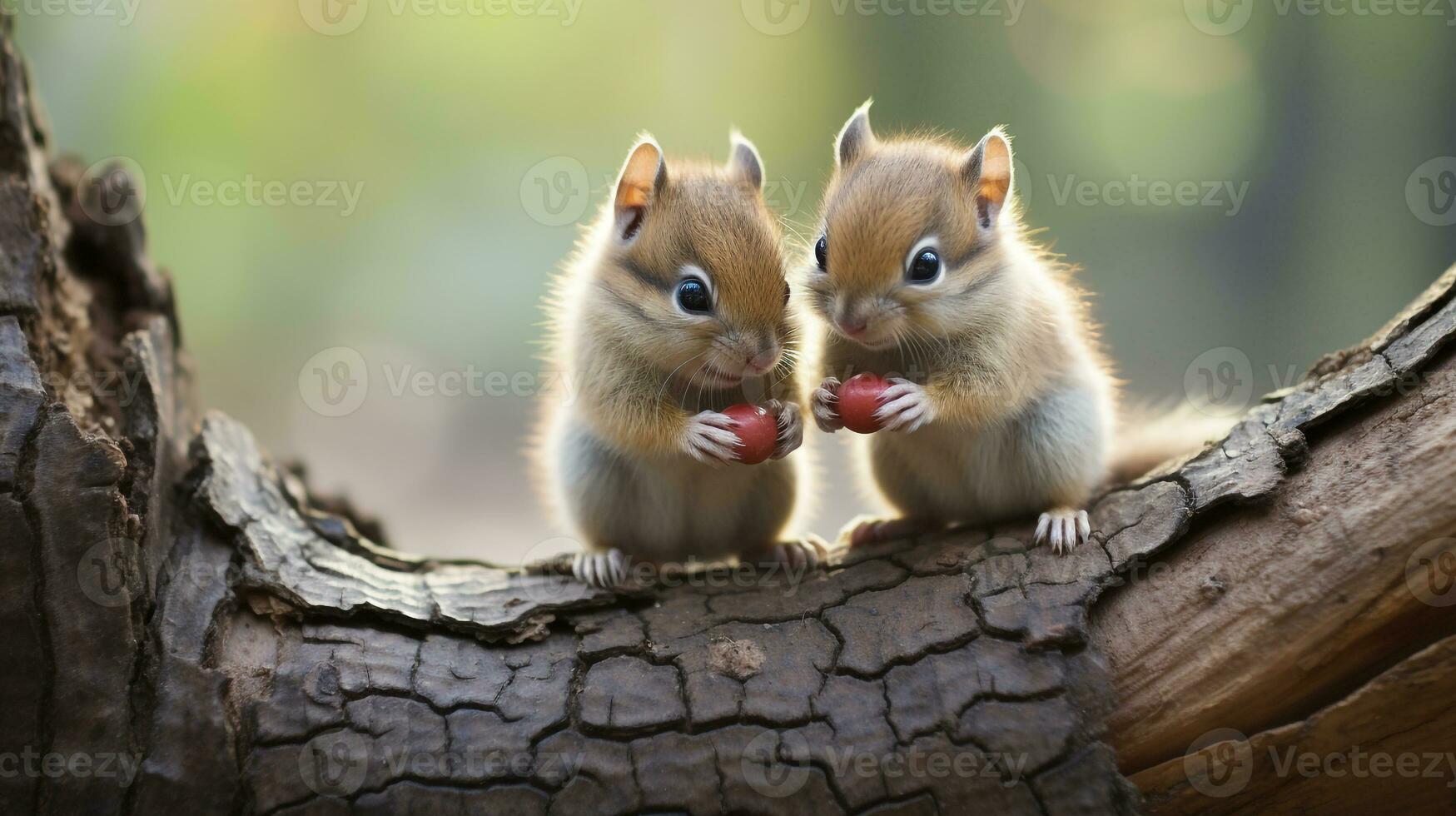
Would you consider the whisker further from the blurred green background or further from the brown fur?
the blurred green background

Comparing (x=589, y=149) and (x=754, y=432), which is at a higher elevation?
(x=589, y=149)

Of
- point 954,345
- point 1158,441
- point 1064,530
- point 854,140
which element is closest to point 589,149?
point 854,140

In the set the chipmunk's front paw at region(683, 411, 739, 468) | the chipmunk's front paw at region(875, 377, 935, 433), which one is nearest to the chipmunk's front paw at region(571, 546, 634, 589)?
the chipmunk's front paw at region(683, 411, 739, 468)

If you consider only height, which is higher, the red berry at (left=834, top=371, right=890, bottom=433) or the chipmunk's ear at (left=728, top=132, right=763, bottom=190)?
the chipmunk's ear at (left=728, top=132, right=763, bottom=190)

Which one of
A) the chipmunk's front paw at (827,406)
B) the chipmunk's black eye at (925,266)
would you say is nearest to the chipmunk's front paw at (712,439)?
the chipmunk's front paw at (827,406)

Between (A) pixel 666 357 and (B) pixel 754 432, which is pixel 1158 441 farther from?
(A) pixel 666 357

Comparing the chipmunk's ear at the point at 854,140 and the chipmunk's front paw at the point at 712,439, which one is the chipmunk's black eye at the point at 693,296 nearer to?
the chipmunk's front paw at the point at 712,439

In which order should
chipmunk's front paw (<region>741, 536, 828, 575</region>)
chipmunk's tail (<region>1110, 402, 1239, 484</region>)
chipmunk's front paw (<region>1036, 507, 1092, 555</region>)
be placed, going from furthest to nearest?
chipmunk's tail (<region>1110, 402, 1239, 484</region>) → chipmunk's front paw (<region>741, 536, 828, 575</region>) → chipmunk's front paw (<region>1036, 507, 1092, 555</region>)

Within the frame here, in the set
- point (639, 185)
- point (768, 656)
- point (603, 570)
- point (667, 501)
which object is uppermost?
point (639, 185)
